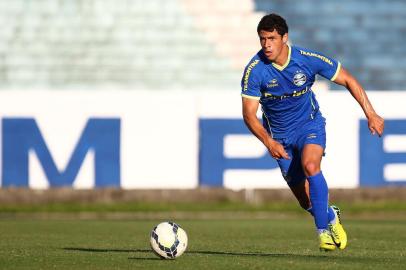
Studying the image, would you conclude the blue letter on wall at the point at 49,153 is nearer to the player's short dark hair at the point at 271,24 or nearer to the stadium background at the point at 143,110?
the stadium background at the point at 143,110

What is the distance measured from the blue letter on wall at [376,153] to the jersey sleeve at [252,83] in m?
10.00

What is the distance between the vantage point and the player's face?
32.5 ft

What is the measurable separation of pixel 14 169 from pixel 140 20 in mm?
4707

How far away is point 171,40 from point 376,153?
16.1ft

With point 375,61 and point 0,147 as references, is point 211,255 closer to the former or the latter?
point 0,147

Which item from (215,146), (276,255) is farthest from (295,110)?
(215,146)

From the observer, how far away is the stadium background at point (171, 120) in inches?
766

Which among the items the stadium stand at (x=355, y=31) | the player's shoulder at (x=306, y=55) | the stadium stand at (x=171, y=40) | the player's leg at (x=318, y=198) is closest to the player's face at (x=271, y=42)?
the player's shoulder at (x=306, y=55)

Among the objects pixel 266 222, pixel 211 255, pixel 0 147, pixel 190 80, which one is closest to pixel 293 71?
pixel 211 255

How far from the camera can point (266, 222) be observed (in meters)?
17.7

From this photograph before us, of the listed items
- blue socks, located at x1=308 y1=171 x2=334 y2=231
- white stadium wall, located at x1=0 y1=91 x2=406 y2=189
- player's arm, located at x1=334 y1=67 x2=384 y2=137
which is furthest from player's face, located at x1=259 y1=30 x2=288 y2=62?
white stadium wall, located at x1=0 y1=91 x2=406 y2=189

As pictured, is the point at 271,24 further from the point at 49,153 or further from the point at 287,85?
the point at 49,153

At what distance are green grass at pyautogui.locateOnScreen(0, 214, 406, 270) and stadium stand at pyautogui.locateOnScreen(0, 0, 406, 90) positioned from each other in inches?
179

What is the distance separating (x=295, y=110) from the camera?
10422mm
